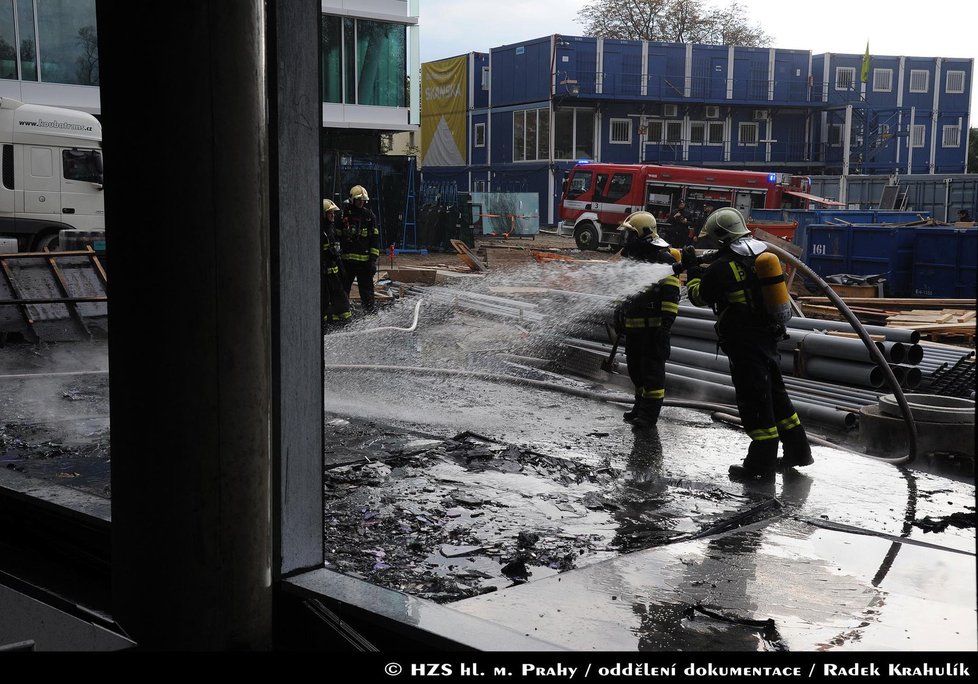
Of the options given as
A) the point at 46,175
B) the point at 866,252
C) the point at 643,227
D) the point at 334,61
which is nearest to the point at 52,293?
the point at 46,175

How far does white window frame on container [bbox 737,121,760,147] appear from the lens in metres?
43.0

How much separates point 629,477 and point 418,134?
44646 millimetres

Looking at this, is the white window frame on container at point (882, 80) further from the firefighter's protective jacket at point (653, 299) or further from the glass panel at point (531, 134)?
the firefighter's protective jacket at point (653, 299)

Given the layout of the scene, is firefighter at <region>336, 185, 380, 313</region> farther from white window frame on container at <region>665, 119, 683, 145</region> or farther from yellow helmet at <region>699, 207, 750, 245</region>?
white window frame on container at <region>665, 119, 683, 145</region>

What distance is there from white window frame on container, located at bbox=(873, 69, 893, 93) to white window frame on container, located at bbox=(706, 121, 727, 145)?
8.24 metres

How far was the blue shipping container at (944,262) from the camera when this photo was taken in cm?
1462

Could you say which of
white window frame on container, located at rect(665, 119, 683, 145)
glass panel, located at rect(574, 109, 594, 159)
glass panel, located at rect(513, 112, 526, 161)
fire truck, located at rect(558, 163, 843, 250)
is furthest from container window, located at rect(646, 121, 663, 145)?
fire truck, located at rect(558, 163, 843, 250)

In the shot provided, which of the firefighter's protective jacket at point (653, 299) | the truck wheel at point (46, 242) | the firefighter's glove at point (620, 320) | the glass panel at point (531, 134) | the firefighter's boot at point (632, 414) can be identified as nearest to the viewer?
the firefighter's protective jacket at point (653, 299)

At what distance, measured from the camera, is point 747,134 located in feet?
142

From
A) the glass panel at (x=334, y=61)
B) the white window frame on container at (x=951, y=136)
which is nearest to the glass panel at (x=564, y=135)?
the glass panel at (x=334, y=61)

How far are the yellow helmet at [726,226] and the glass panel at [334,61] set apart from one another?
76.1 ft

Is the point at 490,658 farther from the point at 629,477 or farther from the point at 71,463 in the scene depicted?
the point at 71,463

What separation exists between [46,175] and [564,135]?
26.3 m

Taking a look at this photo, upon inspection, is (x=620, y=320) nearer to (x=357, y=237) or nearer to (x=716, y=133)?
(x=357, y=237)
